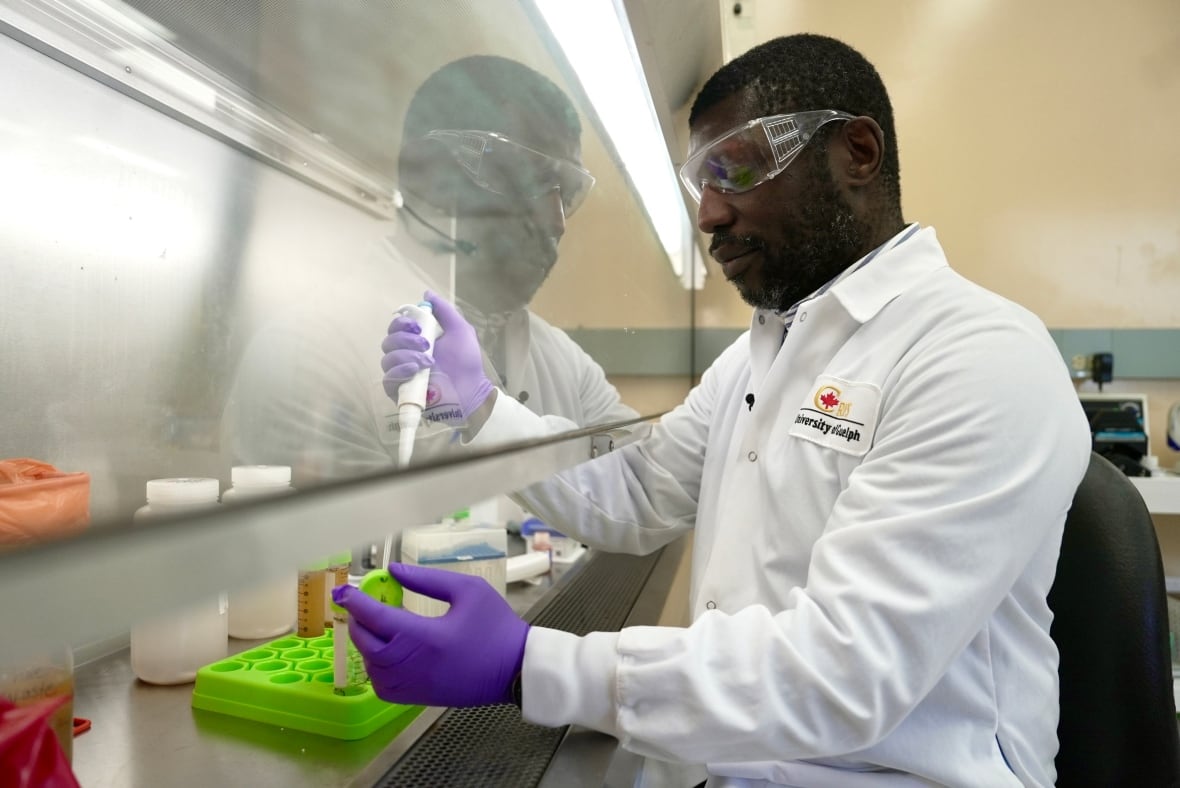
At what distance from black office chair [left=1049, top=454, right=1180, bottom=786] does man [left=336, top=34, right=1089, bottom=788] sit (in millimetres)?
83

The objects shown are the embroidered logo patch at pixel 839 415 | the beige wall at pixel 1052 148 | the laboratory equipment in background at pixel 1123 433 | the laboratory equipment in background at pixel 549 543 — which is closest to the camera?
the embroidered logo patch at pixel 839 415

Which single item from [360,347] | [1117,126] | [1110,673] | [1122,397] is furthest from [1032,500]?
[1117,126]

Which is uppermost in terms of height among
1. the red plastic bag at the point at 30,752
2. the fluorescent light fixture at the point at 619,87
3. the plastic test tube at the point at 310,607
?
the fluorescent light fixture at the point at 619,87

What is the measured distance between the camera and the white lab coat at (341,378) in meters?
0.51

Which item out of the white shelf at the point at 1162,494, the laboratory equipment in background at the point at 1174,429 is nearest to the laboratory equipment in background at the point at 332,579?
the white shelf at the point at 1162,494

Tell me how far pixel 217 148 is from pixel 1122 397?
2843 mm

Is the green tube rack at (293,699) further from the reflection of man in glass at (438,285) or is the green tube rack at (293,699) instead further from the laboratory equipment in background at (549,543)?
the laboratory equipment in background at (549,543)

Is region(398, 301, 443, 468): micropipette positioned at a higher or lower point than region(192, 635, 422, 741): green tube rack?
higher

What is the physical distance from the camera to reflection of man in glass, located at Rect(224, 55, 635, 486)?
21.8 inches

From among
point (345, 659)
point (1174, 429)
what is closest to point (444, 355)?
point (345, 659)

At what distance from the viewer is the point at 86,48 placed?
0.85m

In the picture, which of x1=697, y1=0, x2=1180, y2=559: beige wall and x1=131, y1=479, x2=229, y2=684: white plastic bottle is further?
x1=697, y1=0, x2=1180, y2=559: beige wall

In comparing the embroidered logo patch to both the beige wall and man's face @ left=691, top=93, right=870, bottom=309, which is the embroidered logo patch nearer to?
man's face @ left=691, top=93, right=870, bottom=309

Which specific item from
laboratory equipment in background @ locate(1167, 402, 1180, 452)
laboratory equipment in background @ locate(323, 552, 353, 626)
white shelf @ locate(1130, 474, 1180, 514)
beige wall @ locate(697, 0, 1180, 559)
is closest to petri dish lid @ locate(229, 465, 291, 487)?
laboratory equipment in background @ locate(323, 552, 353, 626)
